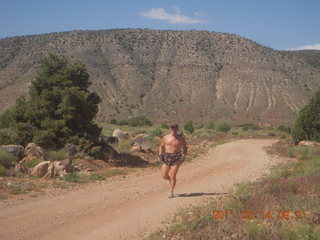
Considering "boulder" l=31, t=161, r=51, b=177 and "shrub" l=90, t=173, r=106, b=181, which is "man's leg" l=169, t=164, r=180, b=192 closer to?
"shrub" l=90, t=173, r=106, b=181

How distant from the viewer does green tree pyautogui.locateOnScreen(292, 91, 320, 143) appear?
19406 mm

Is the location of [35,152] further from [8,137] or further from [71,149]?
[8,137]

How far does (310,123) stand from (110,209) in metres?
16.1

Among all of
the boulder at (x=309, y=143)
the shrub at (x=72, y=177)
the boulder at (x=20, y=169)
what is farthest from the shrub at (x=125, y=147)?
the boulder at (x=309, y=143)

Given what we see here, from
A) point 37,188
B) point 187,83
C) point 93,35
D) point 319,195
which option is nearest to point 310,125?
point 319,195

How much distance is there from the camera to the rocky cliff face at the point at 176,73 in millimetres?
58500

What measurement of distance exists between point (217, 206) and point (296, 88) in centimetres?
6343

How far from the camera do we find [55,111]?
49.1ft

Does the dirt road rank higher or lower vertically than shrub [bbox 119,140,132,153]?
higher

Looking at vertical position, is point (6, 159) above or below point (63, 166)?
above

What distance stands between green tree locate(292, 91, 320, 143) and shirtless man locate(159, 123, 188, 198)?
543 inches

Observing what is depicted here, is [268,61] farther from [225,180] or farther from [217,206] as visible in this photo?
[217,206]

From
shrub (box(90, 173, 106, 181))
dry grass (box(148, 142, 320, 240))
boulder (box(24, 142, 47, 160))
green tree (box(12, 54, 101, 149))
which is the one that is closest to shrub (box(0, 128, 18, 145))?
green tree (box(12, 54, 101, 149))

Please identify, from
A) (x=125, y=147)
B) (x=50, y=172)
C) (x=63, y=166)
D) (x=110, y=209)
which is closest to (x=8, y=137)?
(x=63, y=166)
